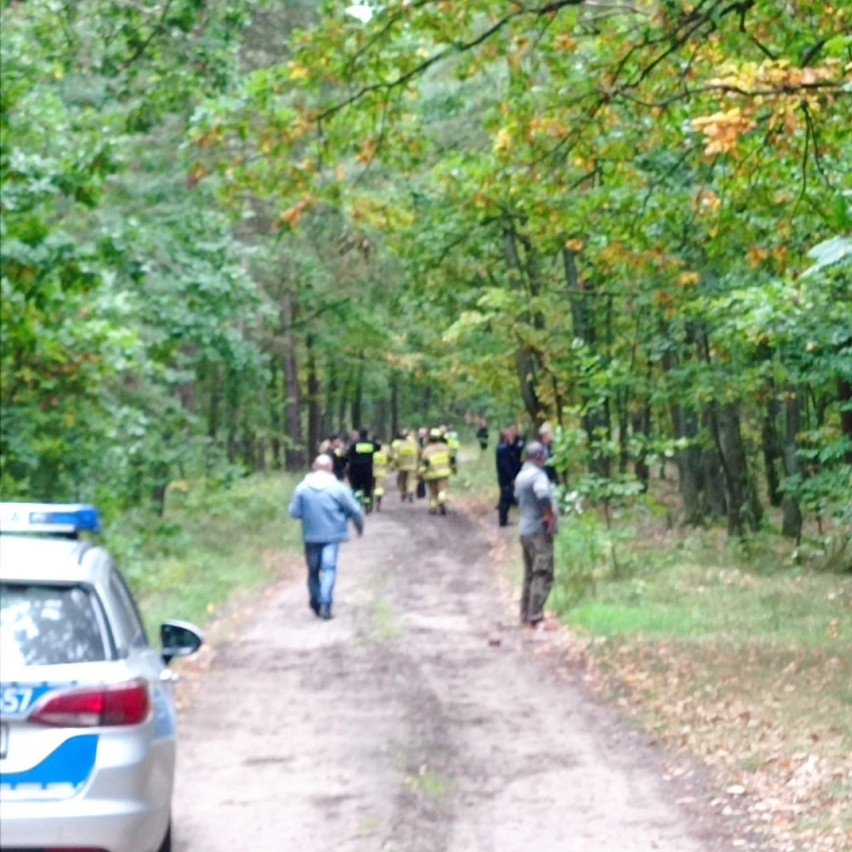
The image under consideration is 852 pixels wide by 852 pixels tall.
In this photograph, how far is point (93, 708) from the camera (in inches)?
249

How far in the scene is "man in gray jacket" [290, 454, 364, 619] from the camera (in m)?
18.5

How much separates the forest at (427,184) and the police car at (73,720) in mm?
3214

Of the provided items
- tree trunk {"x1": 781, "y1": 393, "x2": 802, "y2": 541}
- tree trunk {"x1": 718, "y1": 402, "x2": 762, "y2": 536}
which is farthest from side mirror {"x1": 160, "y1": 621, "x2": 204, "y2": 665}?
tree trunk {"x1": 781, "y1": 393, "x2": 802, "y2": 541}

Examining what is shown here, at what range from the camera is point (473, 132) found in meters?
29.5

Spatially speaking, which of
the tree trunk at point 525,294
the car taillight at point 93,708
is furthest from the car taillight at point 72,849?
the tree trunk at point 525,294

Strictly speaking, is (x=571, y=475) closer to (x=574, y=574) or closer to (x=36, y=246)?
(x=574, y=574)

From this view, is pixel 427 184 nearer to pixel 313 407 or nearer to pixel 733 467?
pixel 733 467

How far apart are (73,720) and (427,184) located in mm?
20853

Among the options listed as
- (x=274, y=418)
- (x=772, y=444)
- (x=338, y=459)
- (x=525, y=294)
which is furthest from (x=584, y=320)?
(x=274, y=418)

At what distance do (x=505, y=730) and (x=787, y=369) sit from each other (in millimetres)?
8587

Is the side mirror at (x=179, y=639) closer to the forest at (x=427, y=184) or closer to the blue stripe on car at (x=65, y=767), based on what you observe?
the blue stripe on car at (x=65, y=767)

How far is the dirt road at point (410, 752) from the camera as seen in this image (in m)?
8.55

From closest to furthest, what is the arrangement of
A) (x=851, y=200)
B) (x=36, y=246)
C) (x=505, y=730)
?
(x=851, y=200), (x=505, y=730), (x=36, y=246)

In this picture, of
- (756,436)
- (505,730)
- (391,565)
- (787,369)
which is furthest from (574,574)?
(756,436)
